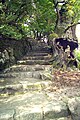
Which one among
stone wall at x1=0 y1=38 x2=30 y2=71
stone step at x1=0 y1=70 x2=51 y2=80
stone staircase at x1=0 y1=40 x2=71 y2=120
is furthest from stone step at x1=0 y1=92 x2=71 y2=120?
stone wall at x1=0 y1=38 x2=30 y2=71

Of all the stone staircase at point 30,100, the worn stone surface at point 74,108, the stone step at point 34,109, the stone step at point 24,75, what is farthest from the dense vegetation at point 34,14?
the worn stone surface at point 74,108

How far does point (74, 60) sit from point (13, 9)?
4.31 metres

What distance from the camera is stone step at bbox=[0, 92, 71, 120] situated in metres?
4.54

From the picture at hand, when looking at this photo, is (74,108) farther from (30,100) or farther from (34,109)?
(30,100)

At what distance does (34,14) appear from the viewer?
10609 millimetres

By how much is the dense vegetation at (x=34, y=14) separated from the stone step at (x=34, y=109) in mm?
3587

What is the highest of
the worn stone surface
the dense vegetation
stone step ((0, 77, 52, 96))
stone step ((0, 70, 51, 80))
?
the dense vegetation

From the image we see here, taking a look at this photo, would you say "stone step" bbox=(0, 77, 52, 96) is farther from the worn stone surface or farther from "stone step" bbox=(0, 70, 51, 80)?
the worn stone surface

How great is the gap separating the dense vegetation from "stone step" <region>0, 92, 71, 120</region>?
11.8 feet

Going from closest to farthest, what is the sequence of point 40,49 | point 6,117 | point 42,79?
point 6,117 < point 42,79 < point 40,49

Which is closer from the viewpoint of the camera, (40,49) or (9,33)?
(9,33)

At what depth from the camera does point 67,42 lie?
11.2 m

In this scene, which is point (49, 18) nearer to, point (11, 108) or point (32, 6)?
point (32, 6)

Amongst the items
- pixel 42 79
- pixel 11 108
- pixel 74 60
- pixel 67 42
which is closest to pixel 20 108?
pixel 11 108
